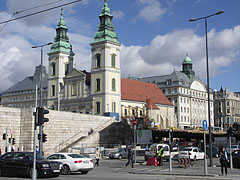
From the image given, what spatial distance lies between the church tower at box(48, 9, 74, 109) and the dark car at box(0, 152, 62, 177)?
6772 cm

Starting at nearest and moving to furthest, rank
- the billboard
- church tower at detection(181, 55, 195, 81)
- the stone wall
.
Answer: the billboard, the stone wall, church tower at detection(181, 55, 195, 81)

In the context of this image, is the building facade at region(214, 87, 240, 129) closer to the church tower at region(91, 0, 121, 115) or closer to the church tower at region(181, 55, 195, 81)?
the church tower at region(181, 55, 195, 81)

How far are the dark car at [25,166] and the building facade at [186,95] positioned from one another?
325 ft

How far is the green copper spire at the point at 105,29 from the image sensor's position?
78.9 meters

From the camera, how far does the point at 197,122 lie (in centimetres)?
12606

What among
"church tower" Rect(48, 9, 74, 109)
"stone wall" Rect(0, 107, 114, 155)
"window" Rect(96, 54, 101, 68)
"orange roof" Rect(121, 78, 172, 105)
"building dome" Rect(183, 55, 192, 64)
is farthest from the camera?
"building dome" Rect(183, 55, 192, 64)

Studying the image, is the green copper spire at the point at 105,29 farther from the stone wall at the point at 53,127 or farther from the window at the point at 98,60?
the stone wall at the point at 53,127

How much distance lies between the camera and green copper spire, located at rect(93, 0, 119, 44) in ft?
259

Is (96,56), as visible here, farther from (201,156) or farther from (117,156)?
(201,156)

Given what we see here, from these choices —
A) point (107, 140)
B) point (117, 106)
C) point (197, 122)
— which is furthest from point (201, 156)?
point (197, 122)

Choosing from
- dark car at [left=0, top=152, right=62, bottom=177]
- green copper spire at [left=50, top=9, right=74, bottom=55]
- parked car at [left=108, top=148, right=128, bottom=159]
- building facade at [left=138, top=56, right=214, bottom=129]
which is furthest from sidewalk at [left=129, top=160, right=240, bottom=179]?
building facade at [left=138, top=56, right=214, bottom=129]

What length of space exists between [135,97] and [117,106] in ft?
42.8

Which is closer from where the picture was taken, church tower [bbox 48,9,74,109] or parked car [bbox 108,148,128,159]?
parked car [bbox 108,148,128,159]

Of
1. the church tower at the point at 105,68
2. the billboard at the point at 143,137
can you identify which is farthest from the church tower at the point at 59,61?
the billboard at the point at 143,137
